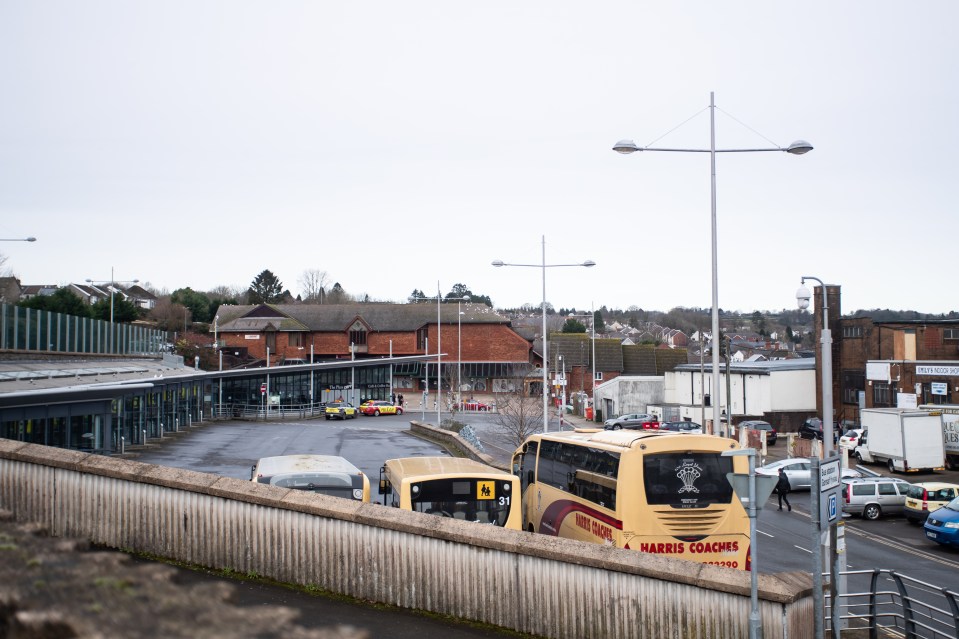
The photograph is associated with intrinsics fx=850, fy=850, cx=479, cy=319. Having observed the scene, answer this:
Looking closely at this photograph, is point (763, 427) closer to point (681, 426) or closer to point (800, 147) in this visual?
point (681, 426)

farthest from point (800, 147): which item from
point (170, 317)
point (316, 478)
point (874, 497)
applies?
point (170, 317)

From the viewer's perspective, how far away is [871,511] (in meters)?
27.6

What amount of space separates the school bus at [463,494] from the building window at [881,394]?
4369 centimetres

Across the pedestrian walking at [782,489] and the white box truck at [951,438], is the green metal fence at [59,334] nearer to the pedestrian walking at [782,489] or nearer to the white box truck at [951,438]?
the pedestrian walking at [782,489]

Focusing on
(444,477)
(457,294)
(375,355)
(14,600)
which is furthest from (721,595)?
(457,294)

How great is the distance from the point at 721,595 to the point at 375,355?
311ft

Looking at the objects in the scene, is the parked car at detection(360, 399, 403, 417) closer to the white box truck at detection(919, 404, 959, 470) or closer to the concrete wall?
the concrete wall

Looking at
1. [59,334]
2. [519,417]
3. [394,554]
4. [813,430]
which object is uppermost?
[59,334]

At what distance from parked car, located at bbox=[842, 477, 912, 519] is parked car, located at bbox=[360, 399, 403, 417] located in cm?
4499

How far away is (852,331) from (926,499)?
34.3m

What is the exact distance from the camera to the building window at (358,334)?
Answer: 10151cm

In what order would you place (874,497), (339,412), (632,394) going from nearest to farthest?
(874,497)
(339,412)
(632,394)

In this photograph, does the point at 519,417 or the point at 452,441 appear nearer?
the point at 452,441

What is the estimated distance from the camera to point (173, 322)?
112 meters
